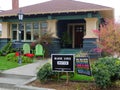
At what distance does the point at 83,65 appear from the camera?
10.6 meters

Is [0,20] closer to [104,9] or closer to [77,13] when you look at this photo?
[77,13]

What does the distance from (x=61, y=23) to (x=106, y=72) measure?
14.6 metres

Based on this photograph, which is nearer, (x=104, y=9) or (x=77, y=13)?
(x=104, y=9)

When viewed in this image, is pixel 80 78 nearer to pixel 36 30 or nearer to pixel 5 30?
pixel 36 30

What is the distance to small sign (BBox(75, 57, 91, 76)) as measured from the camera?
10477 mm

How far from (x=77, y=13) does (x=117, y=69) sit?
11.8 m

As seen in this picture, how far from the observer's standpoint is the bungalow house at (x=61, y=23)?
21.0 m

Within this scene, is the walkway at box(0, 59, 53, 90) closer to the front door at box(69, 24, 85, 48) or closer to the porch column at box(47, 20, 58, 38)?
the porch column at box(47, 20, 58, 38)

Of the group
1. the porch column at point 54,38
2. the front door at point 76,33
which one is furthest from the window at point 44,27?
the front door at point 76,33

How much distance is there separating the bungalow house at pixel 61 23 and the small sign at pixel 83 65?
987cm

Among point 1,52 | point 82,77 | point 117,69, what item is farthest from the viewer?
point 1,52

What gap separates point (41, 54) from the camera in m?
20.2

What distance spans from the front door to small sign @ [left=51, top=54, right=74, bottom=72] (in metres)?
13.8

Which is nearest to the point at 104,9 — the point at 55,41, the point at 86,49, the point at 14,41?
the point at 86,49
